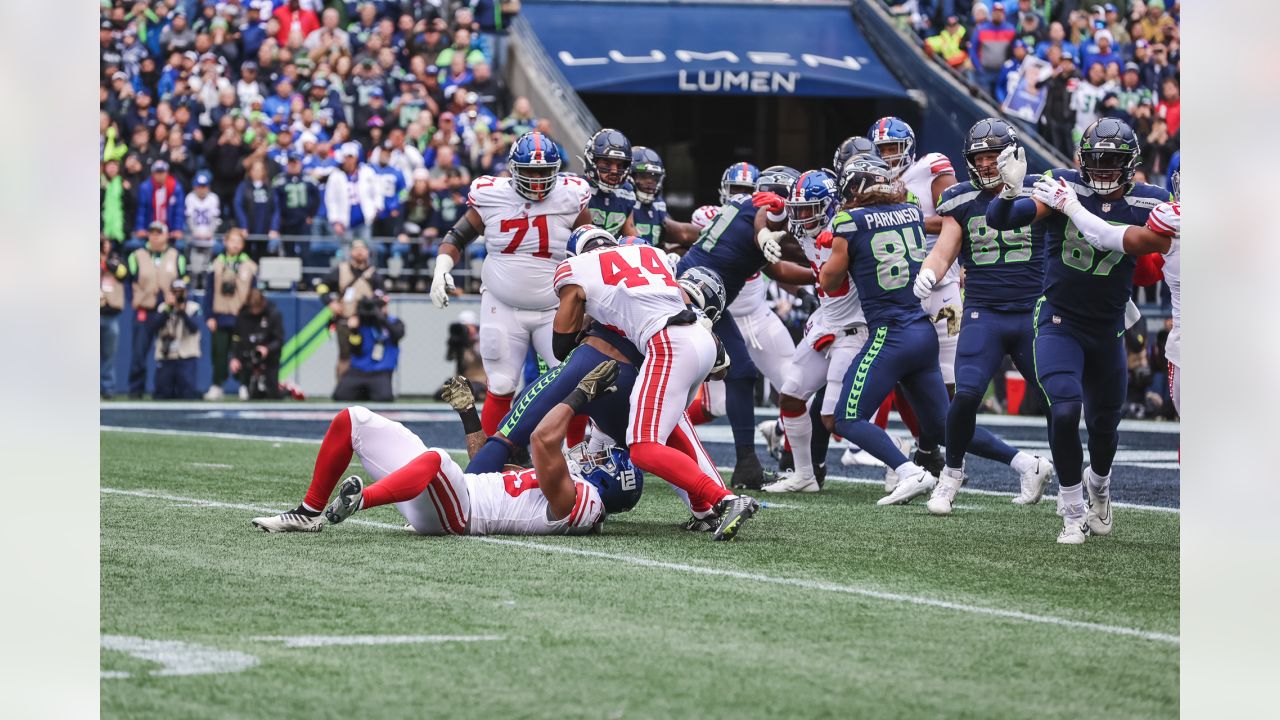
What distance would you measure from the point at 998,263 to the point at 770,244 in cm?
119

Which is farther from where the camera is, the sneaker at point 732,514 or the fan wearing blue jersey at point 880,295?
the fan wearing blue jersey at point 880,295

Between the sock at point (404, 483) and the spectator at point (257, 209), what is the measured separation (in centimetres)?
1131

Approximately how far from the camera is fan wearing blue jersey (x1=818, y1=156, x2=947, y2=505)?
8.01m

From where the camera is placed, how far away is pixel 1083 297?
266 inches

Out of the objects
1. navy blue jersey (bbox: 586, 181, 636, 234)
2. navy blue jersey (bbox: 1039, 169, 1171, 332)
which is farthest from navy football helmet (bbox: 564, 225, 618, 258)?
navy blue jersey (bbox: 586, 181, 636, 234)

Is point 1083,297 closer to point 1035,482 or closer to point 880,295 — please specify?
point 880,295

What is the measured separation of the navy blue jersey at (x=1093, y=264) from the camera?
667cm

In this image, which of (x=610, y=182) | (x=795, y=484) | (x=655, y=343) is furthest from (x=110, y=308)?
(x=655, y=343)

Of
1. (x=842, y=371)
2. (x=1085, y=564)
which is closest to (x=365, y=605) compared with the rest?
(x=1085, y=564)

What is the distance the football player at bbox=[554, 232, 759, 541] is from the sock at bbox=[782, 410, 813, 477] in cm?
207

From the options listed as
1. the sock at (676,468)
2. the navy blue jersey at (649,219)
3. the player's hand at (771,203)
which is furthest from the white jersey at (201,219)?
the sock at (676,468)

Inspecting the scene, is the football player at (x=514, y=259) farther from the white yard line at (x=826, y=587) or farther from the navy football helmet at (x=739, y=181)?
the white yard line at (x=826, y=587)

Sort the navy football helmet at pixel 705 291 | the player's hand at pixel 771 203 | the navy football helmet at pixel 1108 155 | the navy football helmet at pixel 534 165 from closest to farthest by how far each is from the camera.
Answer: the navy football helmet at pixel 1108 155 < the navy football helmet at pixel 705 291 < the navy football helmet at pixel 534 165 < the player's hand at pixel 771 203

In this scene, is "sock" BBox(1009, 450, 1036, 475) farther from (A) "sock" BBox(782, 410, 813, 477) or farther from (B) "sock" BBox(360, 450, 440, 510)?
(B) "sock" BBox(360, 450, 440, 510)
